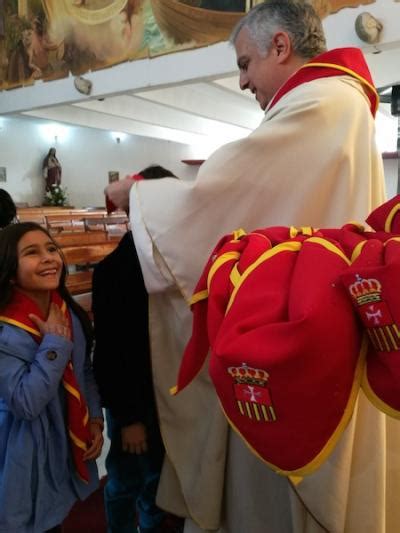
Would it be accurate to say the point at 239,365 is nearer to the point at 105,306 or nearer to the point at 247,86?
the point at 105,306

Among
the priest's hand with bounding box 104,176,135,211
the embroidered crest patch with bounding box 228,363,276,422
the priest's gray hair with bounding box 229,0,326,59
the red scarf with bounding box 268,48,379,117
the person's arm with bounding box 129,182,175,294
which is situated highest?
the priest's gray hair with bounding box 229,0,326,59

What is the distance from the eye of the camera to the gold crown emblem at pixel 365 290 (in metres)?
0.58

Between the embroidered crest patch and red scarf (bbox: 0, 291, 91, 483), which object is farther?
red scarf (bbox: 0, 291, 91, 483)

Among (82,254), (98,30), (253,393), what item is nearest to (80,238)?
(82,254)

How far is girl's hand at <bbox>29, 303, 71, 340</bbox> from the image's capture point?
58.2 inches

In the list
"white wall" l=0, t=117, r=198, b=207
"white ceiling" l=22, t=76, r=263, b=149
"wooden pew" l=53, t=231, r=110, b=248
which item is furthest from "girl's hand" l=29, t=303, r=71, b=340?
"white wall" l=0, t=117, r=198, b=207

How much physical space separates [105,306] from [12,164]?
10.6m

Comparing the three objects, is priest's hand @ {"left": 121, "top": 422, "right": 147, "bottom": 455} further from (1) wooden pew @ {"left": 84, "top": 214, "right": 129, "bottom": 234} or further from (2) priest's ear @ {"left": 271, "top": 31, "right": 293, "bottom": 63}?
(1) wooden pew @ {"left": 84, "top": 214, "right": 129, "bottom": 234}

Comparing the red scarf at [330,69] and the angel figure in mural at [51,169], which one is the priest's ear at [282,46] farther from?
the angel figure in mural at [51,169]

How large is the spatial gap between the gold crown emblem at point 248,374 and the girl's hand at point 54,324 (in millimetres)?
985

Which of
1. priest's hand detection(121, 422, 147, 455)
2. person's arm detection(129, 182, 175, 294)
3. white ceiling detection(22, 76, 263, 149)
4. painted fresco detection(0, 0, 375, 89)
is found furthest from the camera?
white ceiling detection(22, 76, 263, 149)

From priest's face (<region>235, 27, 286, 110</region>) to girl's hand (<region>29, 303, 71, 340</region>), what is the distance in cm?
100

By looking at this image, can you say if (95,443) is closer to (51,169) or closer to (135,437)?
(135,437)

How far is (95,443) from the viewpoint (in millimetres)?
1600
